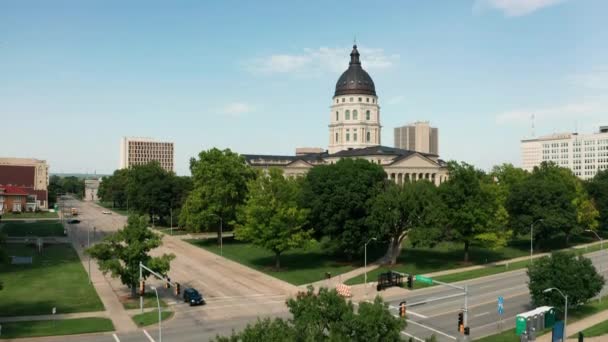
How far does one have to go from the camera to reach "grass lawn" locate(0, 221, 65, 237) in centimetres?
9698

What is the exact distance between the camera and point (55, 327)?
38.5 meters

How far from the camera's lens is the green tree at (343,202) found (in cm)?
6091

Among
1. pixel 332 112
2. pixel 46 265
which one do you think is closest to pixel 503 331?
pixel 46 265

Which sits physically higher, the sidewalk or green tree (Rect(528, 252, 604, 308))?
green tree (Rect(528, 252, 604, 308))

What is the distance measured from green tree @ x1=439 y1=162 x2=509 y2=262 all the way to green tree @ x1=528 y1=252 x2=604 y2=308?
21132 millimetres

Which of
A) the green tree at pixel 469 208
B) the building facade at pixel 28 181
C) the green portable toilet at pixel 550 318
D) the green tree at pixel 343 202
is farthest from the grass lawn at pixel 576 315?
the building facade at pixel 28 181

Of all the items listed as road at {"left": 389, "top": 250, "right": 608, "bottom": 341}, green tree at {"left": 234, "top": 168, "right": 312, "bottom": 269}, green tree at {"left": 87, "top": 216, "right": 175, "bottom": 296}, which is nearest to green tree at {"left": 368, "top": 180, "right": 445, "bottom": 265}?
road at {"left": 389, "top": 250, "right": 608, "bottom": 341}

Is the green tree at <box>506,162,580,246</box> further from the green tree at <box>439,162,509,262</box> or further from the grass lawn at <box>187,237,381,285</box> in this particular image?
the grass lawn at <box>187,237,381,285</box>

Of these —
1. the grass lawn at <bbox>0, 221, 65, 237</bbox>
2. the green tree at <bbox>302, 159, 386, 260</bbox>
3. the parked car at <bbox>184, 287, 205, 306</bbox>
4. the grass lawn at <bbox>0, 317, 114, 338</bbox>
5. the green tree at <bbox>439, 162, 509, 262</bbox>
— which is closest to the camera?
the grass lawn at <bbox>0, 317, 114, 338</bbox>

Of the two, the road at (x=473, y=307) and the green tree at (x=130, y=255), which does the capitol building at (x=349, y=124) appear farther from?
the green tree at (x=130, y=255)

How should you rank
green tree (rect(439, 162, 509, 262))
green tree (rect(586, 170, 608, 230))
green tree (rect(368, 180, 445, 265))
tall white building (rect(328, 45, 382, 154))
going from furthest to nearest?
tall white building (rect(328, 45, 382, 154)) < green tree (rect(586, 170, 608, 230)) < green tree (rect(439, 162, 509, 262)) < green tree (rect(368, 180, 445, 265))

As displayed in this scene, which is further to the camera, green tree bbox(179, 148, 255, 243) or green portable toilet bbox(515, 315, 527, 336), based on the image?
green tree bbox(179, 148, 255, 243)

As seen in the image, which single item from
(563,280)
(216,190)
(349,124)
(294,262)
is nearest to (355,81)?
(349,124)

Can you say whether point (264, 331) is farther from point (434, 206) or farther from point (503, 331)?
point (434, 206)
